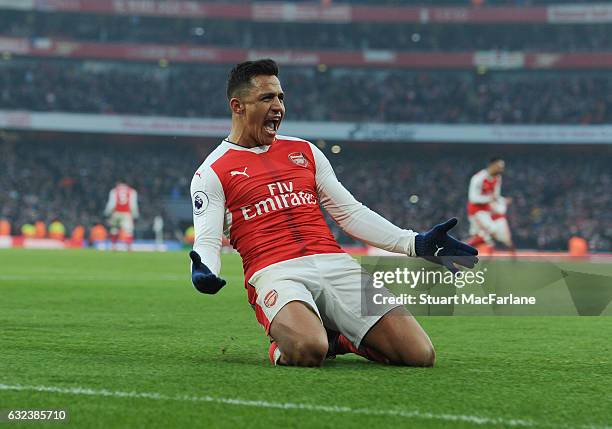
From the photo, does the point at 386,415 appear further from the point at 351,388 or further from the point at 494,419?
the point at 351,388

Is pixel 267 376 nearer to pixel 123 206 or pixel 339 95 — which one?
pixel 123 206

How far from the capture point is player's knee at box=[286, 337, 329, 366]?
479cm

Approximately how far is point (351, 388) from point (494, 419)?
837 millimetres

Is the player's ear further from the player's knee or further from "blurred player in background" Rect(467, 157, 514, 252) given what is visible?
"blurred player in background" Rect(467, 157, 514, 252)

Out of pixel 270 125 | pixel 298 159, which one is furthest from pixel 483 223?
pixel 270 125

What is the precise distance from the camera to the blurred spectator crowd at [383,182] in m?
38.6

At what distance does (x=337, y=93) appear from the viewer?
1762 inches

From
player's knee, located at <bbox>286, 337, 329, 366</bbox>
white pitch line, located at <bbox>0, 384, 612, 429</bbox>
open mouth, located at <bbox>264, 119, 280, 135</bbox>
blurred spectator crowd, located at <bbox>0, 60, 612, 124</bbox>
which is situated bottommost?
player's knee, located at <bbox>286, 337, 329, 366</bbox>

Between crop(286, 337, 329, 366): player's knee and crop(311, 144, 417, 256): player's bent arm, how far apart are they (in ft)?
2.58

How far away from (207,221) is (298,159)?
0.74 meters

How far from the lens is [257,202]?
5309mm

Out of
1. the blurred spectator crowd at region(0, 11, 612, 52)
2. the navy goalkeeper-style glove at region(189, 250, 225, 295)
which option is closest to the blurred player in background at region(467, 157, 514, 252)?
the navy goalkeeper-style glove at region(189, 250, 225, 295)

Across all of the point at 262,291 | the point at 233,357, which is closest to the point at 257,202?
the point at 262,291

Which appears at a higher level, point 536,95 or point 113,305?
point 536,95
